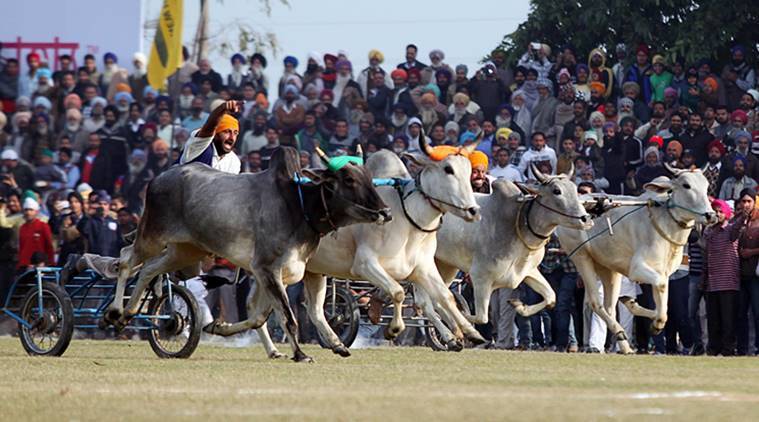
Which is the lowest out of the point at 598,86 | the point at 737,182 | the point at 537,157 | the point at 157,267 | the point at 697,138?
the point at 157,267

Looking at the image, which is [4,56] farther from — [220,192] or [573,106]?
[220,192]

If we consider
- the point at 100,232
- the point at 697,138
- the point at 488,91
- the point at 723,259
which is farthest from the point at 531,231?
the point at 488,91

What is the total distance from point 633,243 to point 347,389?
28.5ft

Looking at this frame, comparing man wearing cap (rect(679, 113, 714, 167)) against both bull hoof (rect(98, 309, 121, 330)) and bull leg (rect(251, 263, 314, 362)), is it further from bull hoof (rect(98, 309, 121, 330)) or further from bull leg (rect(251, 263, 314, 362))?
bull hoof (rect(98, 309, 121, 330))

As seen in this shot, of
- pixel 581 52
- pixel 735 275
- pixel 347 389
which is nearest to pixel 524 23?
pixel 581 52

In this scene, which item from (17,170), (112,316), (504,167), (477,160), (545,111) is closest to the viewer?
(112,316)

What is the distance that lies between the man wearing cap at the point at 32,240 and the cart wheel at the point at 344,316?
6306mm

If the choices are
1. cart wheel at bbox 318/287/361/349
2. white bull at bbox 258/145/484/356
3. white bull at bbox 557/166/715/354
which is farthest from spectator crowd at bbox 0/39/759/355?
white bull at bbox 258/145/484/356

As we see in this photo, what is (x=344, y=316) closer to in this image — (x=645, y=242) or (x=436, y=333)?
(x=436, y=333)

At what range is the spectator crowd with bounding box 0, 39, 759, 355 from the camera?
22.5 meters

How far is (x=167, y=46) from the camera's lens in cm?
3131

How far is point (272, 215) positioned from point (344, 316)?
14.5 feet

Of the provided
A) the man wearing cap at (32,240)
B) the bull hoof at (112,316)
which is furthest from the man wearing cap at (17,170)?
the bull hoof at (112,316)

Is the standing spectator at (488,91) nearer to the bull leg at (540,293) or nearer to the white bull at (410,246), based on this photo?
the bull leg at (540,293)
